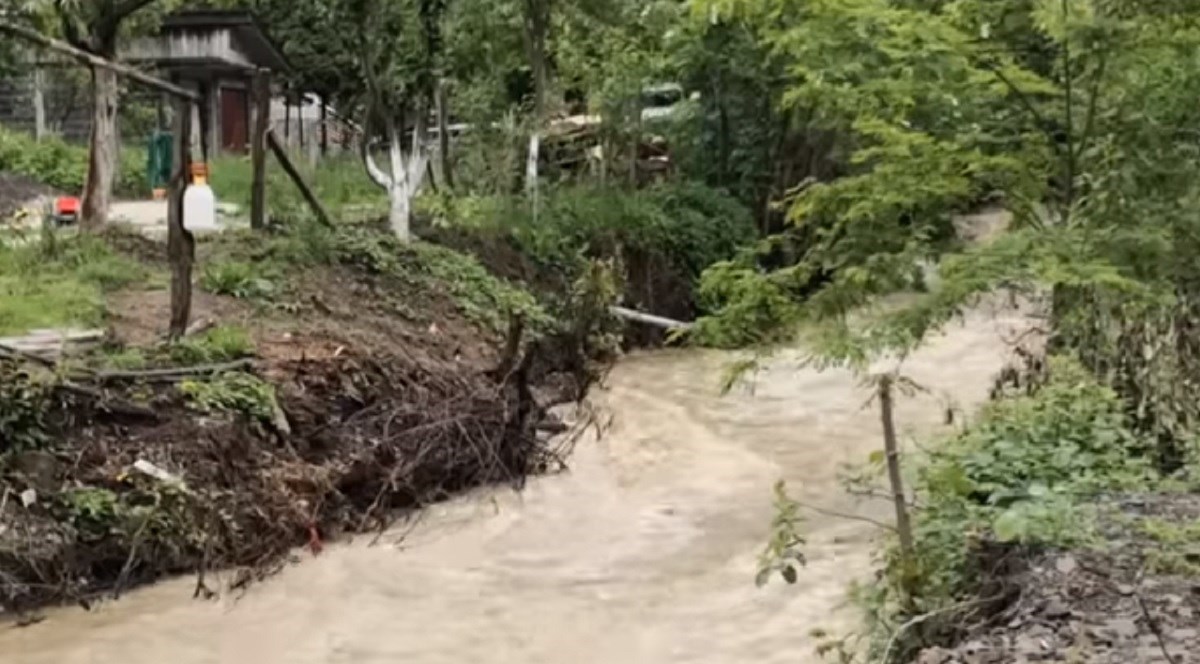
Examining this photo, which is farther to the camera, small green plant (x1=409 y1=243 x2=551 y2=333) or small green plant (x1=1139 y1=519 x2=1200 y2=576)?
small green plant (x1=409 y1=243 x2=551 y2=333)

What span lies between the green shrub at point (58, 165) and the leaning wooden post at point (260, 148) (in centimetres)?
590

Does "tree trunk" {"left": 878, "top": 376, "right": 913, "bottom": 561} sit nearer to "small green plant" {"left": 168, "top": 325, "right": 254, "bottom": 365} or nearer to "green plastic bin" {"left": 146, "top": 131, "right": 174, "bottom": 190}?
"small green plant" {"left": 168, "top": 325, "right": 254, "bottom": 365}

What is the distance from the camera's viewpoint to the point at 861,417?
11383 mm

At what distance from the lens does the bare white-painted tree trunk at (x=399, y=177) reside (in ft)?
42.2

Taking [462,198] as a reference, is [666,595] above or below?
below

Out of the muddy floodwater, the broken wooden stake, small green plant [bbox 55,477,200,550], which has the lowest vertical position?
the muddy floodwater

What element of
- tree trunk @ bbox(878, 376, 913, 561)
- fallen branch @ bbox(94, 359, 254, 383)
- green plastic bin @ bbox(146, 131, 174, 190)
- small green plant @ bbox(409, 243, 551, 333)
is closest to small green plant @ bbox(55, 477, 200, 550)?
fallen branch @ bbox(94, 359, 254, 383)

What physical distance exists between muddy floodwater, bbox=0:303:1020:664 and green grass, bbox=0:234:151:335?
8.18 feet

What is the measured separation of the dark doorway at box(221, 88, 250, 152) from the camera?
23202mm

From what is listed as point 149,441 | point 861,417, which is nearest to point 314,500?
point 149,441

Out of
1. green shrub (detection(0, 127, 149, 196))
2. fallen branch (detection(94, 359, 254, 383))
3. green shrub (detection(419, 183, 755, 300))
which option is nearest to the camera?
fallen branch (detection(94, 359, 254, 383))

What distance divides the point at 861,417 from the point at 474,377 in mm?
3299

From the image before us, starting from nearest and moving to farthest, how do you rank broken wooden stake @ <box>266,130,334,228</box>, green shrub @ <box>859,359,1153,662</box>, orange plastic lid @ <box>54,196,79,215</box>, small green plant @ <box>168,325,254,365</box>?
green shrub @ <box>859,359,1153,662</box>, small green plant @ <box>168,325,254,365</box>, broken wooden stake @ <box>266,130,334,228</box>, orange plastic lid @ <box>54,196,79,215</box>

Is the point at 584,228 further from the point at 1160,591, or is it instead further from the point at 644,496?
the point at 1160,591
